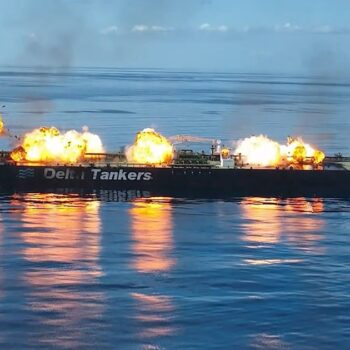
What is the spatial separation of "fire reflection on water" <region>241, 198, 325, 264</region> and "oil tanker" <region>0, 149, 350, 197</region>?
5.88 m

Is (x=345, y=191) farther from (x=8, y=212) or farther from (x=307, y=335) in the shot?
(x=307, y=335)

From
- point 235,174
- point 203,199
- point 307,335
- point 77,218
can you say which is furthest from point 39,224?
point 307,335

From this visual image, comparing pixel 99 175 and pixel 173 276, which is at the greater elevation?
pixel 99 175

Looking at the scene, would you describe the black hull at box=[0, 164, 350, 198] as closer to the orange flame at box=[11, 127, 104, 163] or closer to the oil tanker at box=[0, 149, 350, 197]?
the oil tanker at box=[0, 149, 350, 197]

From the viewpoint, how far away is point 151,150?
137 meters

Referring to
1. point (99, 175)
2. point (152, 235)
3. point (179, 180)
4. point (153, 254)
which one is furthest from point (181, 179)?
point (153, 254)

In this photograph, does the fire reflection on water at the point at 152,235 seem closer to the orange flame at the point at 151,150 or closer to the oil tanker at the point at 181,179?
the oil tanker at the point at 181,179

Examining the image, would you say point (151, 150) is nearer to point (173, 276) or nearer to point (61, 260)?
point (61, 260)

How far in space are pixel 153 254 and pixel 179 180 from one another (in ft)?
154

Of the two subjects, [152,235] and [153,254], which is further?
[152,235]

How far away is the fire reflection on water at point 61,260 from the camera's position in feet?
202

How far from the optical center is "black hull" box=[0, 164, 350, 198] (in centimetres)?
13050

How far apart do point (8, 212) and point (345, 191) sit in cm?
5155

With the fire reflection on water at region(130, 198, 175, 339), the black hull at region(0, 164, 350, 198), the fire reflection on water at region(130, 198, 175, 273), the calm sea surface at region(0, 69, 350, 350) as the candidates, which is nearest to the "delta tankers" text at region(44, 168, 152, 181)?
the black hull at region(0, 164, 350, 198)
